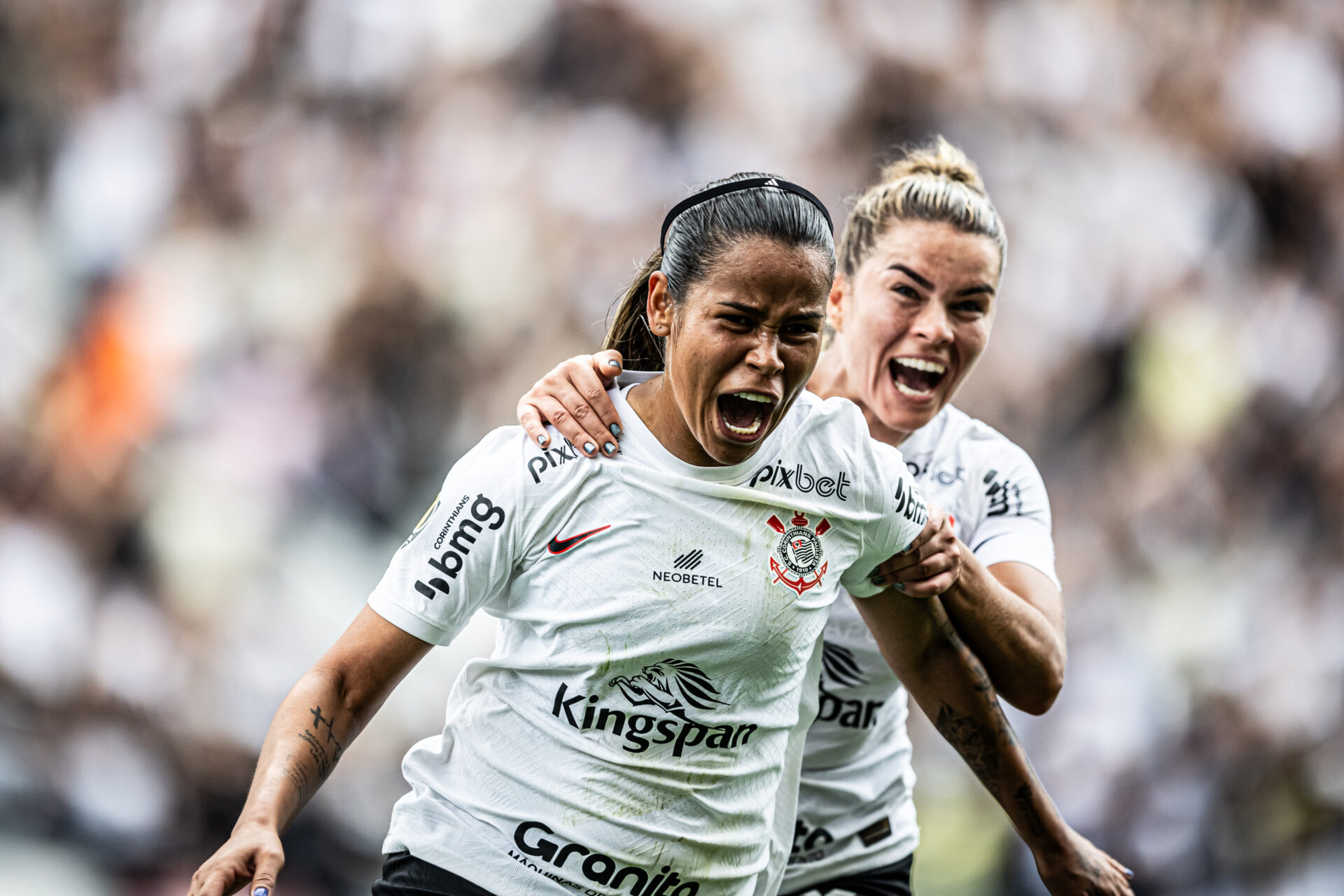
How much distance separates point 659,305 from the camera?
192cm

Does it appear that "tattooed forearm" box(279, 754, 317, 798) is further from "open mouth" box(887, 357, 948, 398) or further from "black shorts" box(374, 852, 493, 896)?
"open mouth" box(887, 357, 948, 398)

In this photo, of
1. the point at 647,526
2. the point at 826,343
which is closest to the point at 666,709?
the point at 647,526

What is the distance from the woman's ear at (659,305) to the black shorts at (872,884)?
4.33 feet

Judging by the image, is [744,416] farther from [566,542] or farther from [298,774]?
[298,774]

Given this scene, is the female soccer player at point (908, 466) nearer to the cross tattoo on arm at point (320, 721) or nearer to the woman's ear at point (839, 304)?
the woman's ear at point (839, 304)

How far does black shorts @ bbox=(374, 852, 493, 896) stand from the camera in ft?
5.82

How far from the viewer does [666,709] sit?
181 centimetres

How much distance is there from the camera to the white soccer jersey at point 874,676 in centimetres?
257

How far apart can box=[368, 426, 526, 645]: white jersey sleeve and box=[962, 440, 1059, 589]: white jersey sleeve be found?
1.17 m

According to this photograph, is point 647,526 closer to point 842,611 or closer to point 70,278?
point 842,611

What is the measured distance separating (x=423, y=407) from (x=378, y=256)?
1.94 ft

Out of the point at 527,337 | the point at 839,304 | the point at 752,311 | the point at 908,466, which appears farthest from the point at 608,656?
the point at 527,337

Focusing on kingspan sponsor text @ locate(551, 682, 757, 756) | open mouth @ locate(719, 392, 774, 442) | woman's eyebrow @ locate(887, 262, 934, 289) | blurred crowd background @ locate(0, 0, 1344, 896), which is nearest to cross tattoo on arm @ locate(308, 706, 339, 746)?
kingspan sponsor text @ locate(551, 682, 757, 756)

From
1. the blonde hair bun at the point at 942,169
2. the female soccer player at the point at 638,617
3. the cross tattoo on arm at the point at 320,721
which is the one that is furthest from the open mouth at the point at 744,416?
the blonde hair bun at the point at 942,169
